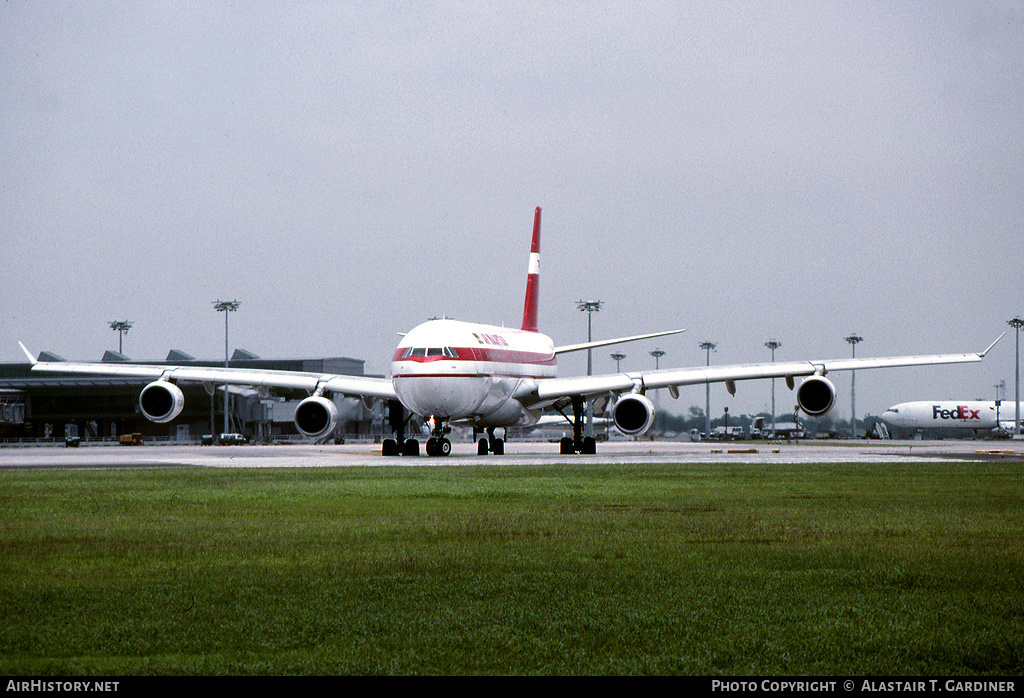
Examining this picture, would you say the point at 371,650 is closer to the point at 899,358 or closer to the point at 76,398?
the point at 899,358

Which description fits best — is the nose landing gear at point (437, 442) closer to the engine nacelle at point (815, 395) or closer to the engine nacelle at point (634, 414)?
the engine nacelle at point (634, 414)

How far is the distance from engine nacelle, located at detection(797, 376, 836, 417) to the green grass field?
23450mm

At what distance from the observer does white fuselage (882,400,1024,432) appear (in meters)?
122

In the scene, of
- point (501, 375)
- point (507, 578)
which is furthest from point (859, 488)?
point (501, 375)

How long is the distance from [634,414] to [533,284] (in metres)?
13.7

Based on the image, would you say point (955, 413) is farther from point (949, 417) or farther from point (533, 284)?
point (533, 284)

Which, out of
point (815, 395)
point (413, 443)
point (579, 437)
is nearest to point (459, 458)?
point (413, 443)

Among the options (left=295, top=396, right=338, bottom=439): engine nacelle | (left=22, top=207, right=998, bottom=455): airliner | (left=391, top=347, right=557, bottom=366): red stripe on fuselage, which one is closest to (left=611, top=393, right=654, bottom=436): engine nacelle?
(left=22, top=207, right=998, bottom=455): airliner

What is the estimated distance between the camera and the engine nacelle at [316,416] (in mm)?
41844

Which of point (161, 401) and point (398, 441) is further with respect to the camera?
point (161, 401)

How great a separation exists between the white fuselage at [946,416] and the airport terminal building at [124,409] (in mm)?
55591

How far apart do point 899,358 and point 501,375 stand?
51.1 ft

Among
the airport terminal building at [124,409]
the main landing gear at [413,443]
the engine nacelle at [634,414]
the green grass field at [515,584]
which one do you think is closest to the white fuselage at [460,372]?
the main landing gear at [413,443]

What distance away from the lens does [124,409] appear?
106 m
